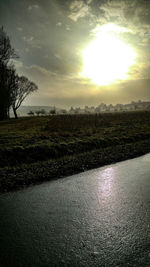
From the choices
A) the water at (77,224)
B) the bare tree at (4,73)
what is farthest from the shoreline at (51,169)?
the bare tree at (4,73)

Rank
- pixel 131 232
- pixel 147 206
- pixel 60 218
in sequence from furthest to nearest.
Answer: pixel 147 206 < pixel 60 218 < pixel 131 232

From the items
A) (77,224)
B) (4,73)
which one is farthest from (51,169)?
(4,73)

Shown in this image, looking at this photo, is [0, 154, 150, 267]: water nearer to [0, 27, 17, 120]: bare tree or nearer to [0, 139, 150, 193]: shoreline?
[0, 139, 150, 193]: shoreline

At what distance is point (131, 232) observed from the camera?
2807 mm

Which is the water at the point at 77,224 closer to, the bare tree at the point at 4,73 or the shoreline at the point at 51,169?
the shoreline at the point at 51,169

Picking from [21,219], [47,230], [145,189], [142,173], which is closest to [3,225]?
[21,219]

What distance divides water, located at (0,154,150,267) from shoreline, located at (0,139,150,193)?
18.7 inches

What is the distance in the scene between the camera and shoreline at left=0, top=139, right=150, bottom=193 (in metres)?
5.13

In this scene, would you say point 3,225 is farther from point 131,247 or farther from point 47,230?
point 131,247

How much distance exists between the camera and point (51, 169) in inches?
243

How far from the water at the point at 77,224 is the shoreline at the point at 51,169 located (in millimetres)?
476

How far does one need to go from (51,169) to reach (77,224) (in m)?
3.26

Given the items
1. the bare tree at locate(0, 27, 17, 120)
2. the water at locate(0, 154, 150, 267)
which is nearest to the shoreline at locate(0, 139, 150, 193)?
the water at locate(0, 154, 150, 267)

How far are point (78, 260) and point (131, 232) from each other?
1.10 meters
